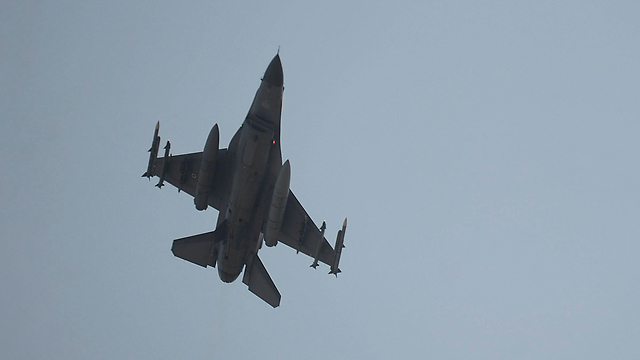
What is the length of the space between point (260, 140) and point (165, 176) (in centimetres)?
713

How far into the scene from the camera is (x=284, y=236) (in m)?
39.3

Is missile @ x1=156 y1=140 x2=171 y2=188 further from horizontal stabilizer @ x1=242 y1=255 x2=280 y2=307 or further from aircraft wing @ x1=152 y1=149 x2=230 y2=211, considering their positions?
horizontal stabilizer @ x1=242 y1=255 x2=280 y2=307

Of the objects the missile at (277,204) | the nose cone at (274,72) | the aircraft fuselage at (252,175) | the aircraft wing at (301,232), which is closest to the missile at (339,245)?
the aircraft wing at (301,232)

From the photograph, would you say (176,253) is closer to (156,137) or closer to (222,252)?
(222,252)

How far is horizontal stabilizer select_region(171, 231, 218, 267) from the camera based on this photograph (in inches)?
1503

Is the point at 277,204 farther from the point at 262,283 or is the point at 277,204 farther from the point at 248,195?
the point at 262,283

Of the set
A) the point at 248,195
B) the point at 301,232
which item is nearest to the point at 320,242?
the point at 301,232

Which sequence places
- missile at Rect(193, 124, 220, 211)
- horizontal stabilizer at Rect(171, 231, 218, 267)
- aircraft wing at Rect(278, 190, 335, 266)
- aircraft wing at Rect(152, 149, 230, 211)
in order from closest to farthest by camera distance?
missile at Rect(193, 124, 220, 211)
aircraft wing at Rect(152, 149, 230, 211)
horizontal stabilizer at Rect(171, 231, 218, 267)
aircraft wing at Rect(278, 190, 335, 266)

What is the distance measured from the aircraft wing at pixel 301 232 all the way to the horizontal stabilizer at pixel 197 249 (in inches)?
168

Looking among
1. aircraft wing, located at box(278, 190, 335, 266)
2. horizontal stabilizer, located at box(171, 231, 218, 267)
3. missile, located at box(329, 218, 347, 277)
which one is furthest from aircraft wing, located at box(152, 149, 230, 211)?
missile, located at box(329, 218, 347, 277)

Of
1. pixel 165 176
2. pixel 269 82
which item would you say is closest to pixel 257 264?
pixel 165 176

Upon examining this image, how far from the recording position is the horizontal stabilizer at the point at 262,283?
3884 cm

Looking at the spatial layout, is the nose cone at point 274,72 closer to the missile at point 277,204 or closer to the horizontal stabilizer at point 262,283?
the missile at point 277,204

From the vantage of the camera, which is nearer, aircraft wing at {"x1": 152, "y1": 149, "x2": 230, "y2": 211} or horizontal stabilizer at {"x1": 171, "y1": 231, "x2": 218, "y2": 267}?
aircraft wing at {"x1": 152, "y1": 149, "x2": 230, "y2": 211}
